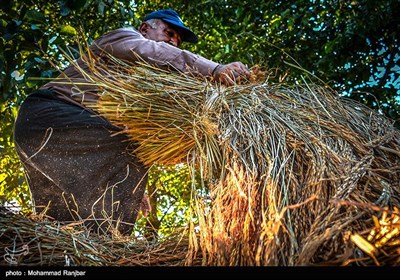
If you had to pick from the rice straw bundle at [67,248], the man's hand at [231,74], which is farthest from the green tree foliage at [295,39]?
the rice straw bundle at [67,248]

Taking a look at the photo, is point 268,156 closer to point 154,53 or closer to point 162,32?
point 154,53

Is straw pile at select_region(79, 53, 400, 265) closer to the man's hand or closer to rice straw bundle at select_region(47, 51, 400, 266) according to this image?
rice straw bundle at select_region(47, 51, 400, 266)

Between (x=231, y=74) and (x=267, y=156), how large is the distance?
782 millimetres

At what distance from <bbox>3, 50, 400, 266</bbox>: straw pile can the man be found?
0.12 m

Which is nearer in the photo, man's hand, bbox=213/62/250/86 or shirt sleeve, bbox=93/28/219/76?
man's hand, bbox=213/62/250/86

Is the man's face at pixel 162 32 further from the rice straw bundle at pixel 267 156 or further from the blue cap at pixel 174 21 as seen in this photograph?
the rice straw bundle at pixel 267 156

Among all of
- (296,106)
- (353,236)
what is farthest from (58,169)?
(353,236)

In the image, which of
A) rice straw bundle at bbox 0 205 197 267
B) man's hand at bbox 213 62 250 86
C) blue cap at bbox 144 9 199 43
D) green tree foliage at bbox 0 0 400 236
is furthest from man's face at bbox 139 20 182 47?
rice straw bundle at bbox 0 205 197 267

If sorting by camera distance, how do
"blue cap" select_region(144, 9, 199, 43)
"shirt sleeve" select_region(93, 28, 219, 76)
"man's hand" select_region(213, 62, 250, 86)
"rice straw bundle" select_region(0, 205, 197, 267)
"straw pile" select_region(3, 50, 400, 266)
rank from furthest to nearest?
"blue cap" select_region(144, 9, 199, 43) < "shirt sleeve" select_region(93, 28, 219, 76) < "man's hand" select_region(213, 62, 250, 86) < "rice straw bundle" select_region(0, 205, 197, 267) < "straw pile" select_region(3, 50, 400, 266)

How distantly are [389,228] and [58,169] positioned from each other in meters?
1.86

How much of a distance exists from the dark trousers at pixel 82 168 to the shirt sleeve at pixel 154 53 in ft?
1.10

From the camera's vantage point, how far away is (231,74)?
2990 millimetres

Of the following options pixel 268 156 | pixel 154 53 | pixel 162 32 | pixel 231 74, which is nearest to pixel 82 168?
pixel 154 53

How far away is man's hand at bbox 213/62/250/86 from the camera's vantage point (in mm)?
2982
